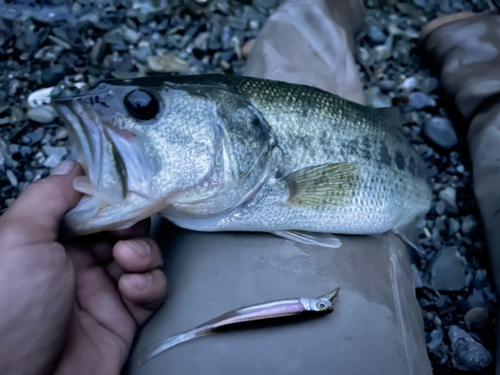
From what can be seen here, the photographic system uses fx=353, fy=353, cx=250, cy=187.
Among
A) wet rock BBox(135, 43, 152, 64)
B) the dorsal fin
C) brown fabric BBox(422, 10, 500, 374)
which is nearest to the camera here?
the dorsal fin

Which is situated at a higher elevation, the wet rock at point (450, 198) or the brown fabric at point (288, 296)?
the brown fabric at point (288, 296)

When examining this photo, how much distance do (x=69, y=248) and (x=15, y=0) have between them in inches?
132

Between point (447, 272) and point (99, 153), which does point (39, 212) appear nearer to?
point (99, 153)

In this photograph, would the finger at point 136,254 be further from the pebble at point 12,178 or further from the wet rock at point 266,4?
the wet rock at point 266,4

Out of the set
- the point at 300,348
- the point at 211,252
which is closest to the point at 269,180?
the point at 211,252

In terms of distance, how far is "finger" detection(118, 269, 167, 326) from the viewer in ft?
4.14

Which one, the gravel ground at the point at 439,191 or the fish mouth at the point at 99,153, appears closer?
the fish mouth at the point at 99,153

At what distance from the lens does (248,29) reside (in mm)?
3422

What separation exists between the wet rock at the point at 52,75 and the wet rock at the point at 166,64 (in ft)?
2.26

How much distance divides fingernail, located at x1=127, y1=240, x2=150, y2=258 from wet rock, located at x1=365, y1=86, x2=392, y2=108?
2.40 metres

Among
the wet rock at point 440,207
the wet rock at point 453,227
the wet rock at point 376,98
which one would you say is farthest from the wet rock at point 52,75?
the wet rock at point 453,227

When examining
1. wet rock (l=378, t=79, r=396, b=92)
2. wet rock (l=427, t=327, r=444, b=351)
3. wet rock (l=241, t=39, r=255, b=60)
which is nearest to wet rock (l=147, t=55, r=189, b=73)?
wet rock (l=241, t=39, r=255, b=60)

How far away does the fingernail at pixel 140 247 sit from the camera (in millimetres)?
1258

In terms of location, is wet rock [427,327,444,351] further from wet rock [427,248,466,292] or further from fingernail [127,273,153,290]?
fingernail [127,273,153,290]
